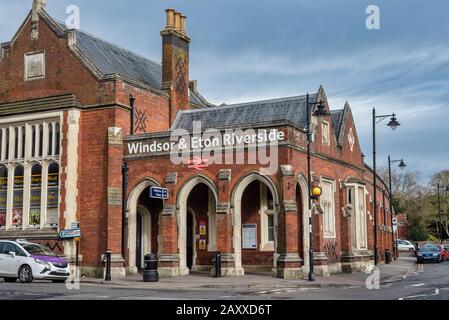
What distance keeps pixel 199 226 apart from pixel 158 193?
398 centimetres

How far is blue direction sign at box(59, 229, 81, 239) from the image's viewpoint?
26172mm

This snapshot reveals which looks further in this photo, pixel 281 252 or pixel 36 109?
pixel 36 109

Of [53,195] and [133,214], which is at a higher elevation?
[53,195]

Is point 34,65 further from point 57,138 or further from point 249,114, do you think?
point 249,114

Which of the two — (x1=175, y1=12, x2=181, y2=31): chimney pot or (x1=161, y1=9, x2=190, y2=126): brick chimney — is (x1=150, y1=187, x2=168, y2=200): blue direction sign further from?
(x1=175, y1=12, x2=181, y2=31): chimney pot

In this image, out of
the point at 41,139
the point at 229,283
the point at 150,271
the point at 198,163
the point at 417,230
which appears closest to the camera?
the point at 229,283

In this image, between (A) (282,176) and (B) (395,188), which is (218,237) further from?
(B) (395,188)

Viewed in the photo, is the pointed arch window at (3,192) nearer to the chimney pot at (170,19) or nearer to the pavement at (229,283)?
the pavement at (229,283)

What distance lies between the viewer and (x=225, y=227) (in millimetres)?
25750

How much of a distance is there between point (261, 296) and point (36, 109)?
54.1ft

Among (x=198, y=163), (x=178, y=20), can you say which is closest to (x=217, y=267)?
(x=198, y=163)

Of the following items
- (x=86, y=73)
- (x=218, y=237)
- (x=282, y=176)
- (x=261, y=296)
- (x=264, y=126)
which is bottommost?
(x=261, y=296)
